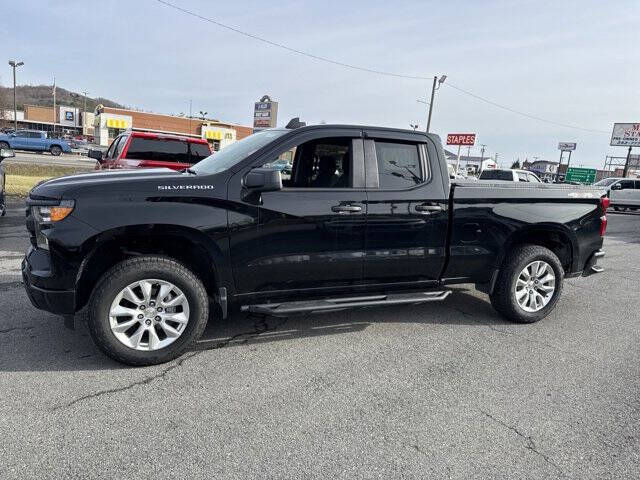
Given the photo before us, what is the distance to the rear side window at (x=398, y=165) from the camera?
415cm

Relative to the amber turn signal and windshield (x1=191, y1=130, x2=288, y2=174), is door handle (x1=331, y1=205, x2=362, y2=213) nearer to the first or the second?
windshield (x1=191, y1=130, x2=288, y2=174)

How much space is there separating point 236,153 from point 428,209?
1.84 meters

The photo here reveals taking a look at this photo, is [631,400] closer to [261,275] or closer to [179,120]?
[261,275]

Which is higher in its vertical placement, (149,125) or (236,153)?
(149,125)

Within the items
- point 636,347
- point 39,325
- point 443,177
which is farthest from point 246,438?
point 636,347

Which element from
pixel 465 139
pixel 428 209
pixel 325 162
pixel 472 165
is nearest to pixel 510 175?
pixel 428 209

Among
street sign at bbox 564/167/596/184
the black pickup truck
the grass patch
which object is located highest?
street sign at bbox 564/167/596/184

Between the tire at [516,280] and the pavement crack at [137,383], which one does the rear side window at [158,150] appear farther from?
the tire at [516,280]

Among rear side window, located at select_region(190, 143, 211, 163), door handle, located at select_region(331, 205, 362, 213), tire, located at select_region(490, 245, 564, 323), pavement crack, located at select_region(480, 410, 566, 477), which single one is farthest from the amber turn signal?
rear side window, located at select_region(190, 143, 211, 163)

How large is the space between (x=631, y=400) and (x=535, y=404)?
767mm

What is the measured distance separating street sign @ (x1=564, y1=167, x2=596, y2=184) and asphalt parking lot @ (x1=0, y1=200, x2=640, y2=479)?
175ft

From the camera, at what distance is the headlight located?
325 cm

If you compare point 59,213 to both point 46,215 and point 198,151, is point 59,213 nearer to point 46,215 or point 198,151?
point 46,215

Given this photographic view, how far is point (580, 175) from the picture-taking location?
5150 cm
